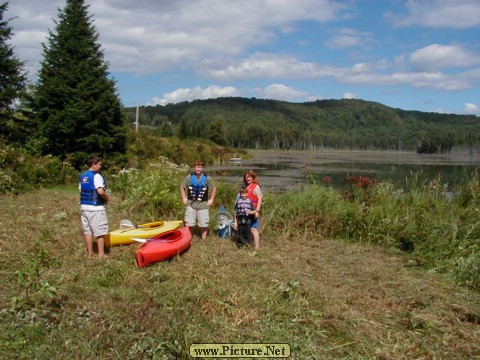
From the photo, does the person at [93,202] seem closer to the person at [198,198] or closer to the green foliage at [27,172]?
the person at [198,198]

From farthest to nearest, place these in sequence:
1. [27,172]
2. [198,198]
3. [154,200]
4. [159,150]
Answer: [159,150] → [27,172] → [154,200] → [198,198]

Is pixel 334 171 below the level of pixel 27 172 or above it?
below

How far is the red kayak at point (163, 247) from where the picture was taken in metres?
5.82

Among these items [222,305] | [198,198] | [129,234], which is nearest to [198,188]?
[198,198]

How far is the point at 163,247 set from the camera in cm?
605

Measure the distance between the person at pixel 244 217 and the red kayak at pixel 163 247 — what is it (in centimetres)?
94

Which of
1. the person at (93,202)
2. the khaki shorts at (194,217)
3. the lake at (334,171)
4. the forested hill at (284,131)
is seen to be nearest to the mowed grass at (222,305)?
the person at (93,202)

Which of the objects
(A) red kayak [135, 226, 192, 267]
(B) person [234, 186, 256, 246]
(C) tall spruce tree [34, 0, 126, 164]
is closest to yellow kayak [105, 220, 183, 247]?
(A) red kayak [135, 226, 192, 267]

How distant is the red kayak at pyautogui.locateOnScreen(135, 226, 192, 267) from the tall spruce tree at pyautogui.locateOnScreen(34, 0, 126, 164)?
9.96 meters

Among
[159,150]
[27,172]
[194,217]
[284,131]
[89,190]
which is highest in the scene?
[284,131]

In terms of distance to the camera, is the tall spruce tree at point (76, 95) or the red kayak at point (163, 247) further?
the tall spruce tree at point (76, 95)

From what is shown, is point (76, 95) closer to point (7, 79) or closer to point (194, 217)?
point (7, 79)

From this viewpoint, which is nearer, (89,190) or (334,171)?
(89,190)

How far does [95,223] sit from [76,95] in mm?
10682
